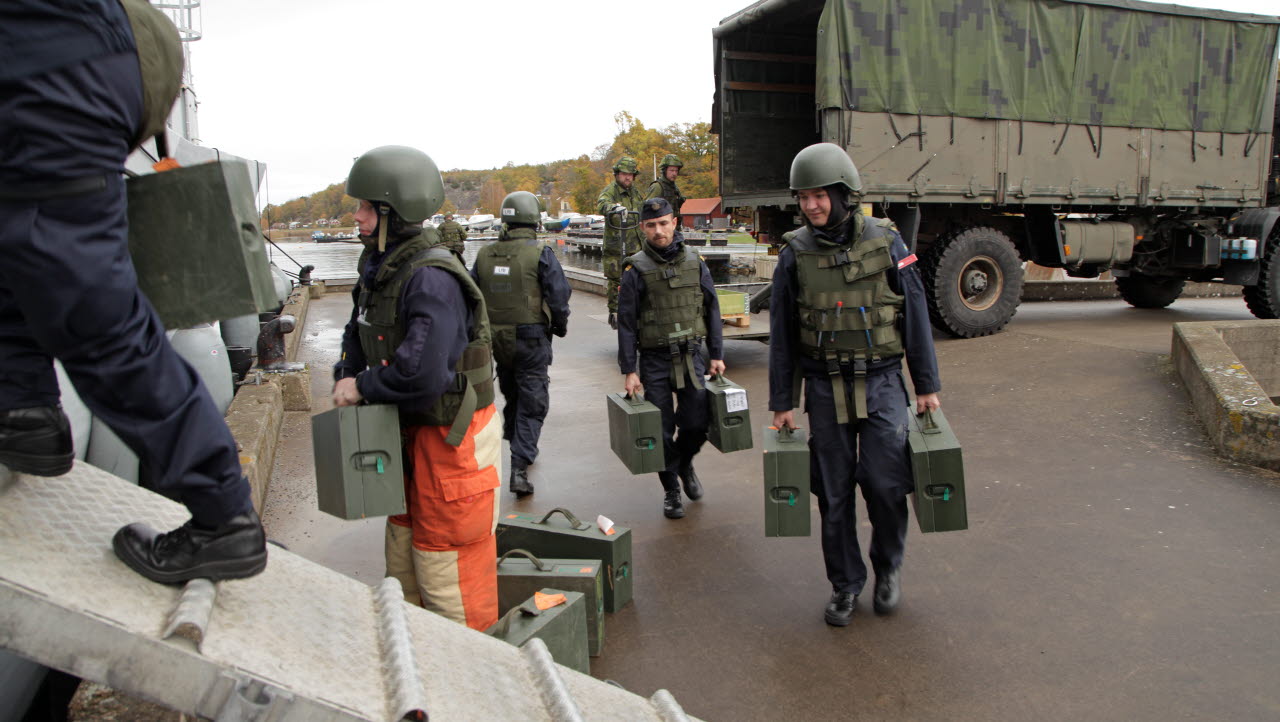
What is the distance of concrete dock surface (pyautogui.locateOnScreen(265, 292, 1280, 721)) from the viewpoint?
3295mm

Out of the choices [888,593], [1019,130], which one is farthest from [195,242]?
[1019,130]

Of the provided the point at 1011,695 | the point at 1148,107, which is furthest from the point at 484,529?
the point at 1148,107

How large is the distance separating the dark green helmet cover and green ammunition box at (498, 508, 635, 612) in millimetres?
1505

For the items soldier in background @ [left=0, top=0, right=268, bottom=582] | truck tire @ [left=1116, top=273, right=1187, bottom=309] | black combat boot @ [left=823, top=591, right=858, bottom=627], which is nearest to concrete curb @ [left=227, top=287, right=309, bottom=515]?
soldier in background @ [left=0, top=0, right=268, bottom=582]

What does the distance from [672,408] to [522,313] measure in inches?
49.0

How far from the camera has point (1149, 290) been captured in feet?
45.1

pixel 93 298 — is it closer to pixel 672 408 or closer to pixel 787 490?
pixel 787 490

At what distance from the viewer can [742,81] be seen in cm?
1123

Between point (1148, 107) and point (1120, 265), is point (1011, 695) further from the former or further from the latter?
point (1120, 265)

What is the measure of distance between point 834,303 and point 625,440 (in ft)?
5.16

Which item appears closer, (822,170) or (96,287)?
(96,287)

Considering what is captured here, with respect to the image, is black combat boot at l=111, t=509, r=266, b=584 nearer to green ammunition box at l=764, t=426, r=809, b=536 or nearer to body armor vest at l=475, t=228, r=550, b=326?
green ammunition box at l=764, t=426, r=809, b=536

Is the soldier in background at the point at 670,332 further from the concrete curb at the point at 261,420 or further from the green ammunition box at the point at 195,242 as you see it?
the green ammunition box at the point at 195,242

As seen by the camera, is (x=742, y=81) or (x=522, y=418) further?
(x=742, y=81)
